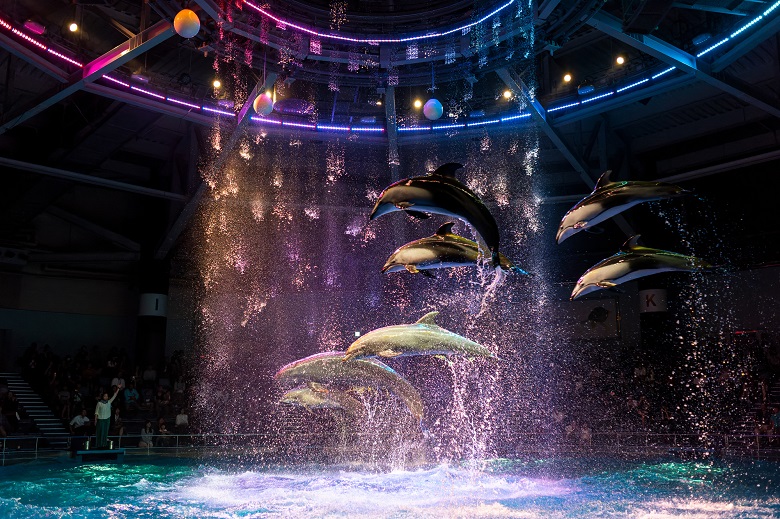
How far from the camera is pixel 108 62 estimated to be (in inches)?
509

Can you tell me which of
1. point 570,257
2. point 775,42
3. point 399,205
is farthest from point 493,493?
point 570,257

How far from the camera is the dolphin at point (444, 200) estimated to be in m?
6.60

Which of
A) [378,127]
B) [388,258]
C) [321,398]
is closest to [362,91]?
[378,127]

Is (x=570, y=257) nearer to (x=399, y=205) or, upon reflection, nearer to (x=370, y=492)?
(x=370, y=492)

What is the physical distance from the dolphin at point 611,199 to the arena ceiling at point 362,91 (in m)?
4.43

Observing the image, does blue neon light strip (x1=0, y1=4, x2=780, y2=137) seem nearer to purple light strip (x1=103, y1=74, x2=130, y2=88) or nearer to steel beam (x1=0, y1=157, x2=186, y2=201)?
purple light strip (x1=103, y1=74, x2=130, y2=88)

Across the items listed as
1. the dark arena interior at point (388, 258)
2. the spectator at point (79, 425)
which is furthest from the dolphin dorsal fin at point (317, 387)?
the spectator at point (79, 425)

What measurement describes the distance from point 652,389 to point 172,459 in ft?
45.5

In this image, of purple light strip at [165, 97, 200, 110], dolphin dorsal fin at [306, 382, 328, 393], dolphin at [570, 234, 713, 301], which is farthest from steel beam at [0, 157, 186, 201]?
dolphin at [570, 234, 713, 301]

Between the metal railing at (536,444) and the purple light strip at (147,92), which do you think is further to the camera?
the purple light strip at (147,92)

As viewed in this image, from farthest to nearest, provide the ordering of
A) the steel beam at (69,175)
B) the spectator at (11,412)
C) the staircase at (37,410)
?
→ the staircase at (37,410) → the steel beam at (69,175) → the spectator at (11,412)

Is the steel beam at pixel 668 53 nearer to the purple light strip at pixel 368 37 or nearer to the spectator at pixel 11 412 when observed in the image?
the purple light strip at pixel 368 37

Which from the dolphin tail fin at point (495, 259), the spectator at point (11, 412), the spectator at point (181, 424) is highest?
the dolphin tail fin at point (495, 259)

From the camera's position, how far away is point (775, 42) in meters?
15.3
